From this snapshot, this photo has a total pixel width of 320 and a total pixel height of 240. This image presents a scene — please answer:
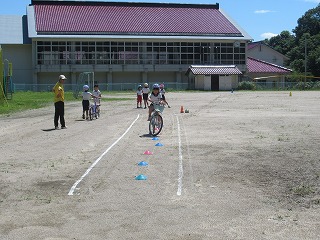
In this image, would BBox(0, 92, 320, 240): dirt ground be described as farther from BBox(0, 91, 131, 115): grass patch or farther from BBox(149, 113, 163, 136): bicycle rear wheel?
BBox(0, 91, 131, 115): grass patch

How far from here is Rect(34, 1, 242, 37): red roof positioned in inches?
2933

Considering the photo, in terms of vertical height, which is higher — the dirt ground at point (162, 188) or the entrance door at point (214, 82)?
the entrance door at point (214, 82)

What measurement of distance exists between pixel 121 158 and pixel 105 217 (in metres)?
4.64

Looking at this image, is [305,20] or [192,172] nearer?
[192,172]

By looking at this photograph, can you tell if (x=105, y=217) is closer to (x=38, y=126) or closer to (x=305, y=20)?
(x=38, y=126)

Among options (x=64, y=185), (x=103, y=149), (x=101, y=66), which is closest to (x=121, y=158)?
(x=103, y=149)

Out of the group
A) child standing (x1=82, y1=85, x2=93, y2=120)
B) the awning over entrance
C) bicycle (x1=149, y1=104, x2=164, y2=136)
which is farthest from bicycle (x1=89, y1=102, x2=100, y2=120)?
the awning over entrance

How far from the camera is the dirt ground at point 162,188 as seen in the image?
6043 millimetres

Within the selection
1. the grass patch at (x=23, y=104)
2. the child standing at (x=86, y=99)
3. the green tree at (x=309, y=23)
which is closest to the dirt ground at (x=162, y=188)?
the child standing at (x=86, y=99)

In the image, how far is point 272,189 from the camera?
8.01 meters

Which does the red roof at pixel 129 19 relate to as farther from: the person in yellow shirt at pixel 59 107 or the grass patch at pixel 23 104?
the person in yellow shirt at pixel 59 107

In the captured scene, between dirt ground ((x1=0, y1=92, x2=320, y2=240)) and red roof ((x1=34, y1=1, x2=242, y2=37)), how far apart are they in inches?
2418

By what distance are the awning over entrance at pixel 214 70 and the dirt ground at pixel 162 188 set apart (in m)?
57.9

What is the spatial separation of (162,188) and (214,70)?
66686 millimetres
